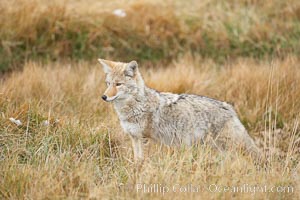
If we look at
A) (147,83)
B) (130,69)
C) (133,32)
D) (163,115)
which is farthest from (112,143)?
(133,32)

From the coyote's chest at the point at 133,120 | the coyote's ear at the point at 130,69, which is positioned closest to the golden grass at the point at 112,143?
the coyote's chest at the point at 133,120

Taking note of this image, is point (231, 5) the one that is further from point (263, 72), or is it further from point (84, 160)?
point (84, 160)

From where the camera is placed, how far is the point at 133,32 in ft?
36.7

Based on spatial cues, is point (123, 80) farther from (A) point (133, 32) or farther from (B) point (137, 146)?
(A) point (133, 32)

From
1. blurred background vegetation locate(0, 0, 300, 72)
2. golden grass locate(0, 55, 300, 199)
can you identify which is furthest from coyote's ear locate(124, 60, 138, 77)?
blurred background vegetation locate(0, 0, 300, 72)

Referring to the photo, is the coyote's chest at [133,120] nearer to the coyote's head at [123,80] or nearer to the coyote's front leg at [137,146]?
the coyote's front leg at [137,146]

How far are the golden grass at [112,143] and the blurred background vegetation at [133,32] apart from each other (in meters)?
1.27

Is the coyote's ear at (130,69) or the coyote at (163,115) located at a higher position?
the coyote's ear at (130,69)

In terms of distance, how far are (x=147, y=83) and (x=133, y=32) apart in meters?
2.59

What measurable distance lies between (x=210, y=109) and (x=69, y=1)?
5.58 metres

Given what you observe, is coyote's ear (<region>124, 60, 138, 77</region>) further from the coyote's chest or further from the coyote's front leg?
the coyote's front leg

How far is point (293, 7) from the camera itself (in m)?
12.2

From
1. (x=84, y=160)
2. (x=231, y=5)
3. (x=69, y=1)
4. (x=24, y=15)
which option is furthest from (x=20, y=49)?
(x=84, y=160)

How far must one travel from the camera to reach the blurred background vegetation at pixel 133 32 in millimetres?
10695
